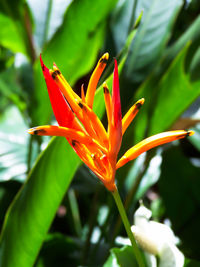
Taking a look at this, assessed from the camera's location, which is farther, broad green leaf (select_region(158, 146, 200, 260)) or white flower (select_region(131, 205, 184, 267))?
broad green leaf (select_region(158, 146, 200, 260))

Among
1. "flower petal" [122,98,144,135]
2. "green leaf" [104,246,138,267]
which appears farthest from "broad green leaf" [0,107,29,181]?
"flower petal" [122,98,144,135]

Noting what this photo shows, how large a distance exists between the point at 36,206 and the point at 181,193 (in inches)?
15.4

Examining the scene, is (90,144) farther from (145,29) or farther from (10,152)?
(10,152)

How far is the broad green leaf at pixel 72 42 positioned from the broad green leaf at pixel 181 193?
270mm

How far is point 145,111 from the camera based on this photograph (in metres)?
0.62

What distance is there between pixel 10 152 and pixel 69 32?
12.0 inches

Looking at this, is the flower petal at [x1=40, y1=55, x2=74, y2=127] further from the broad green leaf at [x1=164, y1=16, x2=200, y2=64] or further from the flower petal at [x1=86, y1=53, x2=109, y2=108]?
the broad green leaf at [x1=164, y1=16, x2=200, y2=64]

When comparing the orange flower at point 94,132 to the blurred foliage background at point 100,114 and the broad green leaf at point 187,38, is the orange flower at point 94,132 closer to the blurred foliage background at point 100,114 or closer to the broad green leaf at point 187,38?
the blurred foliage background at point 100,114

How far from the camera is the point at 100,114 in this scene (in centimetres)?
46

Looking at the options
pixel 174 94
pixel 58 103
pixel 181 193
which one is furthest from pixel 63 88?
pixel 181 193

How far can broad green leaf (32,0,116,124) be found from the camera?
25.7 inches

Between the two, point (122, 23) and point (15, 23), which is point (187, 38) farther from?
point (15, 23)

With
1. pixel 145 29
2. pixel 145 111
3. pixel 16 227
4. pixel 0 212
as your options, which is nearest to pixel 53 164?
pixel 16 227

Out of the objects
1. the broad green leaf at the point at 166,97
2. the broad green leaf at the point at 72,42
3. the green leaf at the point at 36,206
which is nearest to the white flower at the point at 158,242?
the green leaf at the point at 36,206
